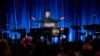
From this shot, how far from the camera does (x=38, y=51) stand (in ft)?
15.1

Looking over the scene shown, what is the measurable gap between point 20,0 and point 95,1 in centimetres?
472

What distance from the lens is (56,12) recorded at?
17.6 m

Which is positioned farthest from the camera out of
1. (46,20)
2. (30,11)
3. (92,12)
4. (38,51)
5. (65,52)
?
(30,11)

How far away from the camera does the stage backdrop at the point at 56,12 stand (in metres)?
16.9

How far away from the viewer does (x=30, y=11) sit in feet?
58.7

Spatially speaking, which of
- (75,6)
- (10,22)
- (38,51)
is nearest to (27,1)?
(10,22)

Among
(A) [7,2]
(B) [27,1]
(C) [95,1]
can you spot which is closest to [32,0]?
(B) [27,1]

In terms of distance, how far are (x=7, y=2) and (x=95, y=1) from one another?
5.52 meters

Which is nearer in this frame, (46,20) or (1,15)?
(46,20)

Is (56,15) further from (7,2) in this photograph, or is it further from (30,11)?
(7,2)

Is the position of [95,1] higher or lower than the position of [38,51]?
higher

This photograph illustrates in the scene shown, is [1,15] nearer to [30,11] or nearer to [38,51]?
[30,11]

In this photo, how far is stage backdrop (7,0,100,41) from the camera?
55.6 ft

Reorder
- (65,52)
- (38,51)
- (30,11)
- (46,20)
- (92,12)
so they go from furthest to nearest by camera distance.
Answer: (30,11) → (92,12) → (46,20) → (38,51) → (65,52)
